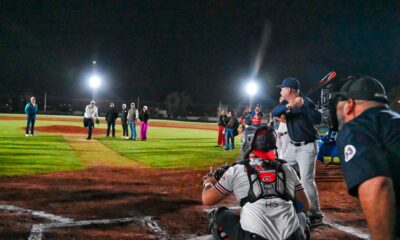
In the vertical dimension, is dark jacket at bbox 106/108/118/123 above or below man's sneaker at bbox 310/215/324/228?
above

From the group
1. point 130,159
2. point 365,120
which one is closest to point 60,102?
point 130,159

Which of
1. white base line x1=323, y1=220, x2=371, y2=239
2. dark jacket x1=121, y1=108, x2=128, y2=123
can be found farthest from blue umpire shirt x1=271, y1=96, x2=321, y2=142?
dark jacket x1=121, y1=108, x2=128, y2=123

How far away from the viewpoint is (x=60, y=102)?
6041 centimetres

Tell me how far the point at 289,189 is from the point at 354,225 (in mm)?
3705

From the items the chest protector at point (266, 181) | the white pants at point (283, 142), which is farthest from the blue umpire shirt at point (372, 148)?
the white pants at point (283, 142)

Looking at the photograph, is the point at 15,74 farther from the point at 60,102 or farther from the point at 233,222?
the point at 233,222

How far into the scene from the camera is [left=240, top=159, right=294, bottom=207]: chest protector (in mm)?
3033

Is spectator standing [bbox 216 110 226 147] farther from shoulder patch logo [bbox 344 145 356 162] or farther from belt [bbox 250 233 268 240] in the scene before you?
shoulder patch logo [bbox 344 145 356 162]

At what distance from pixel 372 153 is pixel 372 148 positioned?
0.10ft

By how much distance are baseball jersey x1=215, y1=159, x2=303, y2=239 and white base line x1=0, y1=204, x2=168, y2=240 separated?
2502 millimetres

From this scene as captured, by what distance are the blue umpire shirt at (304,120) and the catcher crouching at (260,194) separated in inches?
113

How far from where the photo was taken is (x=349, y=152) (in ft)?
6.40

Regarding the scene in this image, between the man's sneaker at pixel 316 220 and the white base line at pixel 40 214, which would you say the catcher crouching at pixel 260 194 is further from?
the white base line at pixel 40 214

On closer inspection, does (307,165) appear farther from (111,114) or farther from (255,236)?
(111,114)
